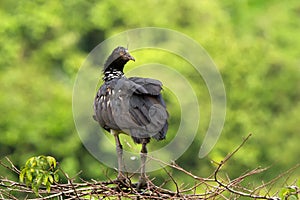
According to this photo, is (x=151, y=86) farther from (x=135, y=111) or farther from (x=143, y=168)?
(x=143, y=168)

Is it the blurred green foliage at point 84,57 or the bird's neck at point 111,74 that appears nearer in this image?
the bird's neck at point 111,74

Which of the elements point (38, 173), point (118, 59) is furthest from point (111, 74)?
point (38, 173)

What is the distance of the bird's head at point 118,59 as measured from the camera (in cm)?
1034

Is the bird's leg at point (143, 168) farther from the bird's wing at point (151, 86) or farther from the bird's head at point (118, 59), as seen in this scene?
the bird's head at point (118, 59)

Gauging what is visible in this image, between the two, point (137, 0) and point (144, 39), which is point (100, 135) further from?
point (137, 0)

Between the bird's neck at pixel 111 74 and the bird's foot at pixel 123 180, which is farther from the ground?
the bird's neck at pixel 111 74

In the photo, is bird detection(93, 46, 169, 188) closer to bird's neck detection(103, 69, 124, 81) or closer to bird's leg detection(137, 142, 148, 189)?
bird's leg detection(137, 142, 148, 189)

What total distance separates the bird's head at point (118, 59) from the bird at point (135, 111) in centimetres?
27

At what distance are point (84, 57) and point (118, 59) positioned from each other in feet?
106

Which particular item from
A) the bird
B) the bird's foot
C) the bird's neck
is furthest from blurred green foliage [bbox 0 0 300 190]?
the bird's foot

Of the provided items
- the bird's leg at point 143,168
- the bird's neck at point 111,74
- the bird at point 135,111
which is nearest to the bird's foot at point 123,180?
the bird at point 135,111

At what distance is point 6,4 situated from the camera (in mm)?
53688

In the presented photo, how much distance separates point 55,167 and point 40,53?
38.8 metres

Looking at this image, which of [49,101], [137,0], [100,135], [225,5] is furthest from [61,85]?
[100,135]
